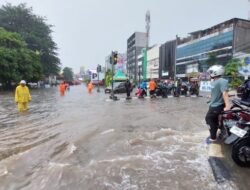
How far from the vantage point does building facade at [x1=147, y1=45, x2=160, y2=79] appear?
85562 millimetres

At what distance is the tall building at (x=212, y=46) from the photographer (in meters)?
50.8

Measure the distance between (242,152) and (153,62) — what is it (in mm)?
84175

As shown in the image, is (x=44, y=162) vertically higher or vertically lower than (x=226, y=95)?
lower

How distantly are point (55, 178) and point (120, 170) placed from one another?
3.31ft

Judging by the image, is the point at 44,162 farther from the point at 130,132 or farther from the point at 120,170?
the point at 130,132

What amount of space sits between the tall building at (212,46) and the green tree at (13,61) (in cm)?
2982

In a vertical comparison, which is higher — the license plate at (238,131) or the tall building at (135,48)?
the tall building at (135,48)

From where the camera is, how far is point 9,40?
41844mm

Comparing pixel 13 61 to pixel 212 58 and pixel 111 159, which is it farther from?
pixel 111 159

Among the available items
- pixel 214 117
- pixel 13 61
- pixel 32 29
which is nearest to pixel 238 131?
pixel 214 117

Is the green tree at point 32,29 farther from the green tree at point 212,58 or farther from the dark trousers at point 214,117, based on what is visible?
the dark trousers at point 214,117

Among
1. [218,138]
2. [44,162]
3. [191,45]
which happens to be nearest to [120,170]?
[44,162]

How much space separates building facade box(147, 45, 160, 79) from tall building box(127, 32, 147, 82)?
43.6 ft

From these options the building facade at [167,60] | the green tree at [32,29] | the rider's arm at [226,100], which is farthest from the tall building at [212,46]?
the rider's arm at [226,100]
